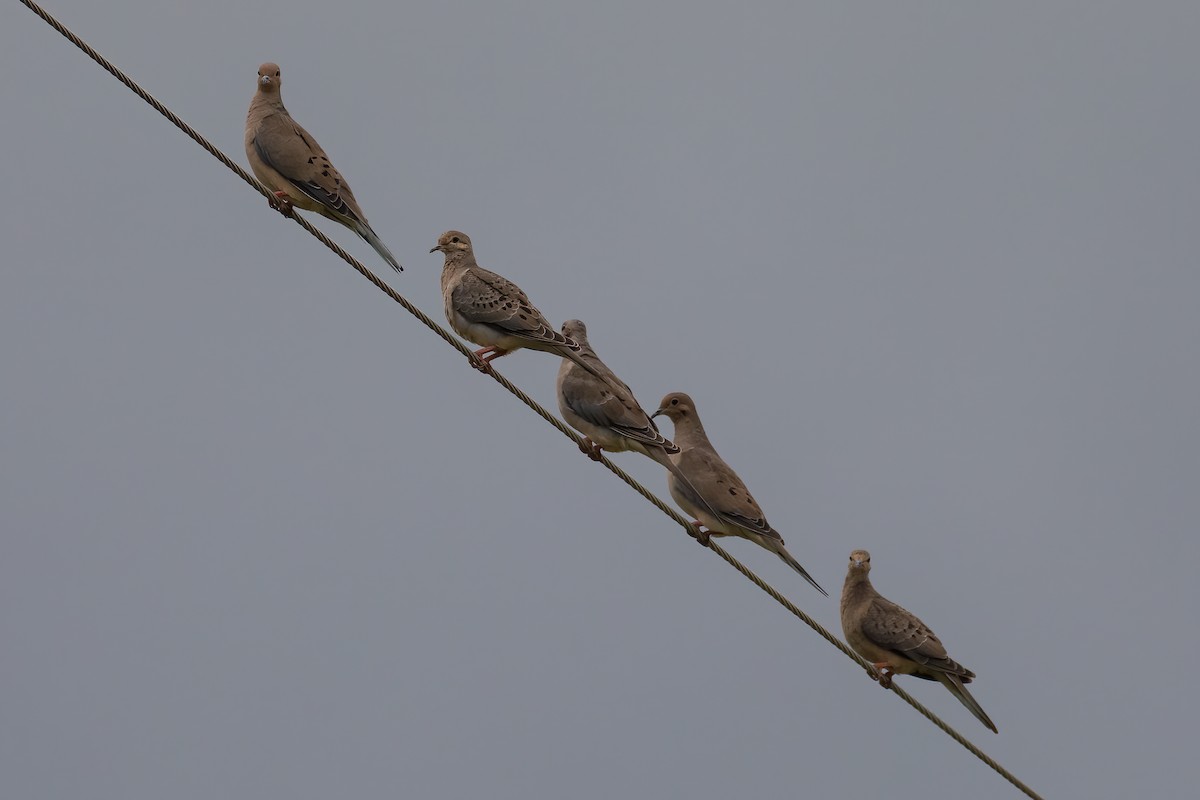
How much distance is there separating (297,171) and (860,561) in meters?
4.25

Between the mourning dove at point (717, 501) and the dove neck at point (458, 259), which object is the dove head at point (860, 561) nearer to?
the mourning dove at point (717, 501)

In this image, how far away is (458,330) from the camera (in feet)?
39.0

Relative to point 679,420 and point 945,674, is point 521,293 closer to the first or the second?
point 679,420

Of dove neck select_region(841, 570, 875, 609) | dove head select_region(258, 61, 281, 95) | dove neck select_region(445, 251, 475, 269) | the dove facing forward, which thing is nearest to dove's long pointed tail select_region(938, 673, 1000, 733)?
dove neck select_region(841, 570, 875, 609)

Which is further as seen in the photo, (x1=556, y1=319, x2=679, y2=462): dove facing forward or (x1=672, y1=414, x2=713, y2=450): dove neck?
(x1=672, y1=414, x2=713, y2=450): dove neck

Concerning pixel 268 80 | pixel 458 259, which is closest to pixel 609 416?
pixel 458 259

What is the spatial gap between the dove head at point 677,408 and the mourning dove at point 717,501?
278 millimetres

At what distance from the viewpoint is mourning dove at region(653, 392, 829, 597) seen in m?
11.9

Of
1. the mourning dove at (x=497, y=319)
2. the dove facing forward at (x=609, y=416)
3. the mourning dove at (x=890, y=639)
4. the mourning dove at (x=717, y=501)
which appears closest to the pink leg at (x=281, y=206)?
the mourning dove at (x=497, y=319)

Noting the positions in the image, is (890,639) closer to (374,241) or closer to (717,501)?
(717,501)

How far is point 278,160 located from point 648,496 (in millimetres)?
4009

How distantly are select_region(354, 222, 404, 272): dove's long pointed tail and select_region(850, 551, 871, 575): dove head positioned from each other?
142 inches

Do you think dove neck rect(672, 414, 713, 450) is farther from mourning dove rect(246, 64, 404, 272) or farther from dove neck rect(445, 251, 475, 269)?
mourning dove rect(246, 64, 404, 272)

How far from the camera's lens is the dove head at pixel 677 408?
13352 mm
